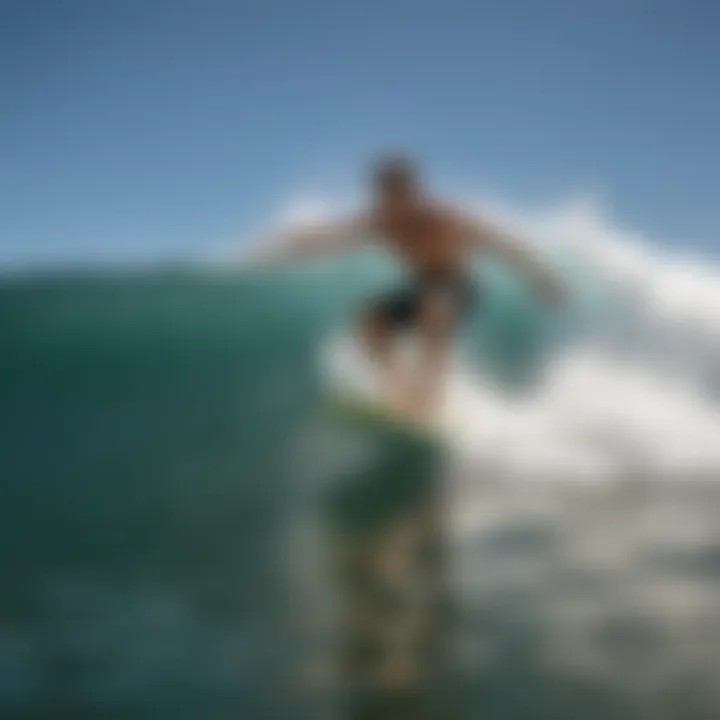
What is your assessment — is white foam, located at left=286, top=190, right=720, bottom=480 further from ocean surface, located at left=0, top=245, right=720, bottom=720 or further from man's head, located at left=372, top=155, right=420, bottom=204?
man's head, located at left=372, top=155, right=420, bottom=204

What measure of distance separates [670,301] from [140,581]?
95cm

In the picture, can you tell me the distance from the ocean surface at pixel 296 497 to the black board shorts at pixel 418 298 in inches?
1.2

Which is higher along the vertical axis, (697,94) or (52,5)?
(52,5)

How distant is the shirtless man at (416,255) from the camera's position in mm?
1932

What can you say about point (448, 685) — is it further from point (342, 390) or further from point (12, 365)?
point (12, 365)

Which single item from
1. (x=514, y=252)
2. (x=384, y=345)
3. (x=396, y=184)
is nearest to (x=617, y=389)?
(x=514, y=252)

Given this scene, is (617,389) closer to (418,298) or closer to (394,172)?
(418,298)

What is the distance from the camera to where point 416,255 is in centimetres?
194

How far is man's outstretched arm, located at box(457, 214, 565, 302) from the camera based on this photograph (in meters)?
1.92

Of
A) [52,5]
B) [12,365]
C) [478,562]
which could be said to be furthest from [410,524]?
[52,5]

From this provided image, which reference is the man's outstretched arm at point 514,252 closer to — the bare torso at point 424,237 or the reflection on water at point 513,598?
the bare torso at point 424,237

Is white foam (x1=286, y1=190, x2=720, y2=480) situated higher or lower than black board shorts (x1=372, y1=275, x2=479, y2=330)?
lower

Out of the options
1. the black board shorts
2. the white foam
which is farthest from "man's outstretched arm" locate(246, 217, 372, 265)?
the white foam

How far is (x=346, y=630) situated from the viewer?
1833mm
